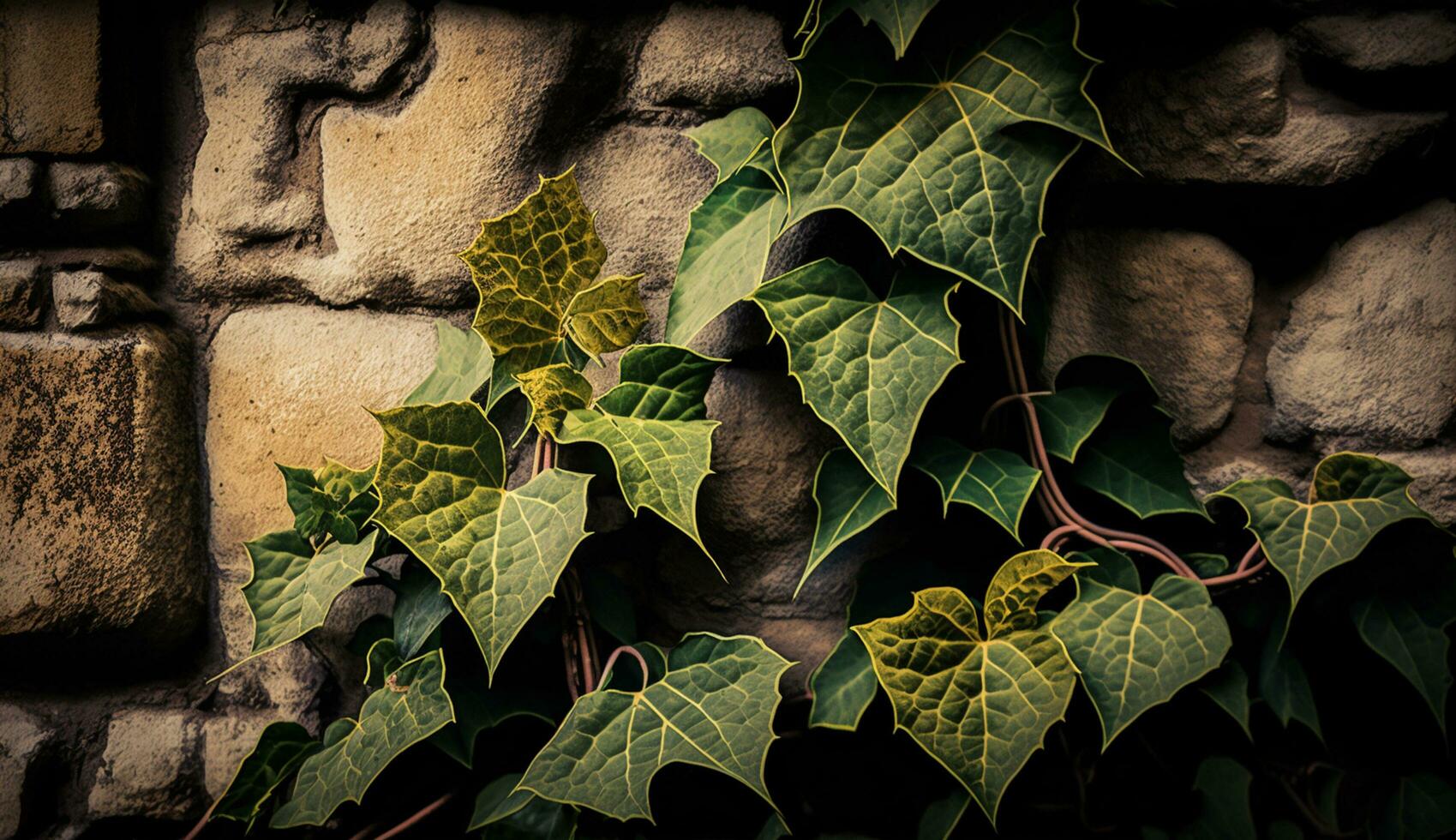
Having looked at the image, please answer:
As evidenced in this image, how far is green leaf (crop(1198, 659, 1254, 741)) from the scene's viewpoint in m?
0.83

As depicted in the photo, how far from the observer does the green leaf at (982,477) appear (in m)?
0.82

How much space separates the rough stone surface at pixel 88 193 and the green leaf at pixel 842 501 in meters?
0.83

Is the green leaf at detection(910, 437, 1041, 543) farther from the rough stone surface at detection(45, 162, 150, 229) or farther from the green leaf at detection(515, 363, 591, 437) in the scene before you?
the rough stone surface at detection(45, 162, 150, 229)

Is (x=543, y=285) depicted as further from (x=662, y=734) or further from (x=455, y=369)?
(x=662, y=734)

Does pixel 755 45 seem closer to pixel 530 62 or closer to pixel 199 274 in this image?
pixel 530 62

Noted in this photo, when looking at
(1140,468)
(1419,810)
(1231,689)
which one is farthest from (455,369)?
(1419,810)

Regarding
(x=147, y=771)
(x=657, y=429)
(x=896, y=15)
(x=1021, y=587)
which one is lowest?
(x=147, y=771)

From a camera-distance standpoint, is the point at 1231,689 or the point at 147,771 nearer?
the point at 1231,689

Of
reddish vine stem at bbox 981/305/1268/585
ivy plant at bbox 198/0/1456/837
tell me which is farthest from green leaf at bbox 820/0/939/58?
reddish vine stem at bbox 981/305/1268/585

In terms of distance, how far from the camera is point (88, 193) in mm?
946

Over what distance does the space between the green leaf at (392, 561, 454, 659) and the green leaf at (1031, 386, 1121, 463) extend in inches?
25.0

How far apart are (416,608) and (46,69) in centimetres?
71

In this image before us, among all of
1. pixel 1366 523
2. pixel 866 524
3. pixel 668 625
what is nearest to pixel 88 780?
Result: pixel 668 625

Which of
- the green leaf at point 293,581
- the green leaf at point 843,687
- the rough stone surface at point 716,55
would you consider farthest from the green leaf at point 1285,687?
the green leaf at point 293,581
